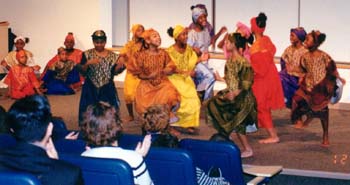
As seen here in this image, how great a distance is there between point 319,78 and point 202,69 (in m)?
1.74

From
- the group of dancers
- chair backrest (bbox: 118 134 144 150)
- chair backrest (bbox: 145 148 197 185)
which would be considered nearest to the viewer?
chair backrest (bbox: 145 148 197 185)

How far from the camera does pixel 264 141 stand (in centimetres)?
858

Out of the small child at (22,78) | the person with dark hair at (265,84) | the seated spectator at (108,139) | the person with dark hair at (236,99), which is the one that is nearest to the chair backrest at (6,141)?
the seated spectator at (108,139)

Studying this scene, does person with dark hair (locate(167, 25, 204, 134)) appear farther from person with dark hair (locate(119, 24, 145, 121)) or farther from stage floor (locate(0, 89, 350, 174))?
person with dark hair (locate(119, 24, 145, 121))

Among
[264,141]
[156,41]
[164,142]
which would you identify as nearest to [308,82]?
[264,141]

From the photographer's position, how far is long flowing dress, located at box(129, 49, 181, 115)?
28.0ft

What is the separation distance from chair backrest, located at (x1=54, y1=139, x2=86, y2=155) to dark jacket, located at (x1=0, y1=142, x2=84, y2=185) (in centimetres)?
128

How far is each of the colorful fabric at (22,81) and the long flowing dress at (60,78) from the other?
32.6 inches

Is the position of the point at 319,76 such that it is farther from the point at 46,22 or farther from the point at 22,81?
the point at 46,22

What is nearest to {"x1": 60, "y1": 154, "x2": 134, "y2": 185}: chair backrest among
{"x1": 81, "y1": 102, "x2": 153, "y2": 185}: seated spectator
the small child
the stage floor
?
{"x1": 81, "y1": 102, "x2": 153, "y2": 185}: seated spectator

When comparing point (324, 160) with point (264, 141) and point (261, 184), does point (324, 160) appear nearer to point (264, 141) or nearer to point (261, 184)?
point (264, 141)

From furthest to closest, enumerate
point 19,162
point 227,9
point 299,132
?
point 227,9 < point 299,132 < point 19,162

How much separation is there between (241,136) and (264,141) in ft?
2.41

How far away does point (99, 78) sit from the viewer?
28.4 feet
